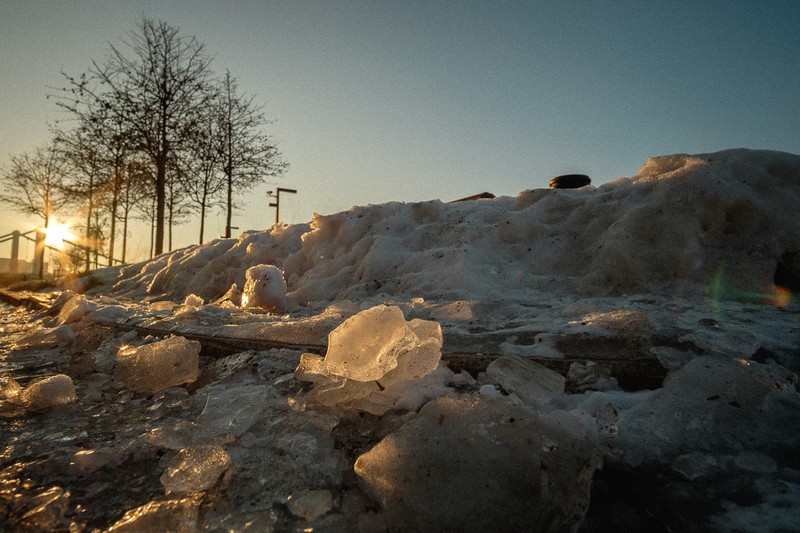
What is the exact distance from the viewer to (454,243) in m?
3.52

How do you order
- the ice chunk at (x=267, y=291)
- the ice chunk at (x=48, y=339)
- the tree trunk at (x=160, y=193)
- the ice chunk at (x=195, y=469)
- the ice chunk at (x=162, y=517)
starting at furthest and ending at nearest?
the tree trunk at (x=160, y=193) → the ice chunk at (x=267, y=291) → the ice chunk at (x=48, y=339) → the ice chunk at (x=195, y=469) → the ice chunk at (x=162, y=517)

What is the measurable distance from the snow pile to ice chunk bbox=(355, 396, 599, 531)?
25 centimetres

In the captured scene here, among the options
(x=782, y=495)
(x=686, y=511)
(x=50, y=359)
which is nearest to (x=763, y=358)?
(x=782, y=495)

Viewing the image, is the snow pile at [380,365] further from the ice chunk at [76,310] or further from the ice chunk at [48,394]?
the ice chunk at [76,310]

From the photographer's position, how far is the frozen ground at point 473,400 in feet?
2.82

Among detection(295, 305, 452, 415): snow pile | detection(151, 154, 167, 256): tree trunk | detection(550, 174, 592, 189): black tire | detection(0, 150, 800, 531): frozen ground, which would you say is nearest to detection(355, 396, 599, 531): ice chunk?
detection(0, 150, 800, 531): frozen ground

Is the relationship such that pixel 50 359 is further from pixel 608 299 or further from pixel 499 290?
pixel 608 299

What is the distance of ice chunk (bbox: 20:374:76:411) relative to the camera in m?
1.41

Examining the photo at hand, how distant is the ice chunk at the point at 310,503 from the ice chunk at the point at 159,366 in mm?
1051

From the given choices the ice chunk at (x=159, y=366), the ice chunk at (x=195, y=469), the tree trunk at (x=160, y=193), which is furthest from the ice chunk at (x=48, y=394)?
the tree trunk at (x=160, y=193)

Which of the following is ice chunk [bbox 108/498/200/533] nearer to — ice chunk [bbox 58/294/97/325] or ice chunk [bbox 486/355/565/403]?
ice chunk [bbox 486/355/565/403]

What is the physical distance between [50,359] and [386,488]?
93.7 inches

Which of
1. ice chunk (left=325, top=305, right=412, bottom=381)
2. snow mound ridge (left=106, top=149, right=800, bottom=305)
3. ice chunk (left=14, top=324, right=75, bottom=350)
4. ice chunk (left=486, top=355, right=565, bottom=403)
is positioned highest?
snow mound ridge (left=106, top=149, right=800, bottom=305)

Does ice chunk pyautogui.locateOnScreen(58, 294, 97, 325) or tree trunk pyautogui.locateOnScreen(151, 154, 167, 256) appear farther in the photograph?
tree trunk pyautogui.locateOnScreen(151, 154, 167, 256)
